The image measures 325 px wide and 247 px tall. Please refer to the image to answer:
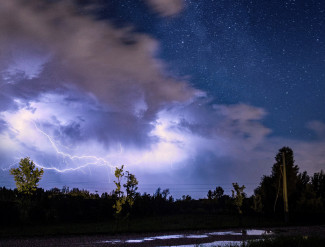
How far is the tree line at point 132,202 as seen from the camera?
80.3 ft

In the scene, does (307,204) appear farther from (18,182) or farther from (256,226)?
(18,182)

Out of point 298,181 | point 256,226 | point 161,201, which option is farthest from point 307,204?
point 161,201

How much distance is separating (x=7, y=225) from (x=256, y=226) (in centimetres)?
1825

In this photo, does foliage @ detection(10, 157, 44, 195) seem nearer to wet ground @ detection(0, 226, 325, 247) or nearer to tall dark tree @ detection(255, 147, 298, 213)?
wet ground @ detection(0, 226, 325, 247)

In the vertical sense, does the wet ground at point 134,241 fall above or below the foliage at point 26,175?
below

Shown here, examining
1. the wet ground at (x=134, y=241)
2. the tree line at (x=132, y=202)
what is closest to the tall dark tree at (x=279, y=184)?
the tree line at (x=132, y=202)

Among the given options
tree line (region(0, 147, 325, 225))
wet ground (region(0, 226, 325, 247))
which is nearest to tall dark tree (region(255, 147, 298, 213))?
tree line (region(0, 147, 325, 225))

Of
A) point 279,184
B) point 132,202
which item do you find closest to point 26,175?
point 132,202

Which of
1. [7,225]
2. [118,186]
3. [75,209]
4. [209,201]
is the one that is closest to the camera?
[118,186]

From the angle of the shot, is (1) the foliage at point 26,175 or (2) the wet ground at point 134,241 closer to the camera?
(2) the wet ground at point 134,241

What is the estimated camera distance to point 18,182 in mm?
24391

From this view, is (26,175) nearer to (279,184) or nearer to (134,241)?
(134,241)

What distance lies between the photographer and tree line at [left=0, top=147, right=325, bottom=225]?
24484mm

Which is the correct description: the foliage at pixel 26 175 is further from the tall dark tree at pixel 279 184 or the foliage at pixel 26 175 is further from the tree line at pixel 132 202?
the tall dark tree at pixel 279 184
